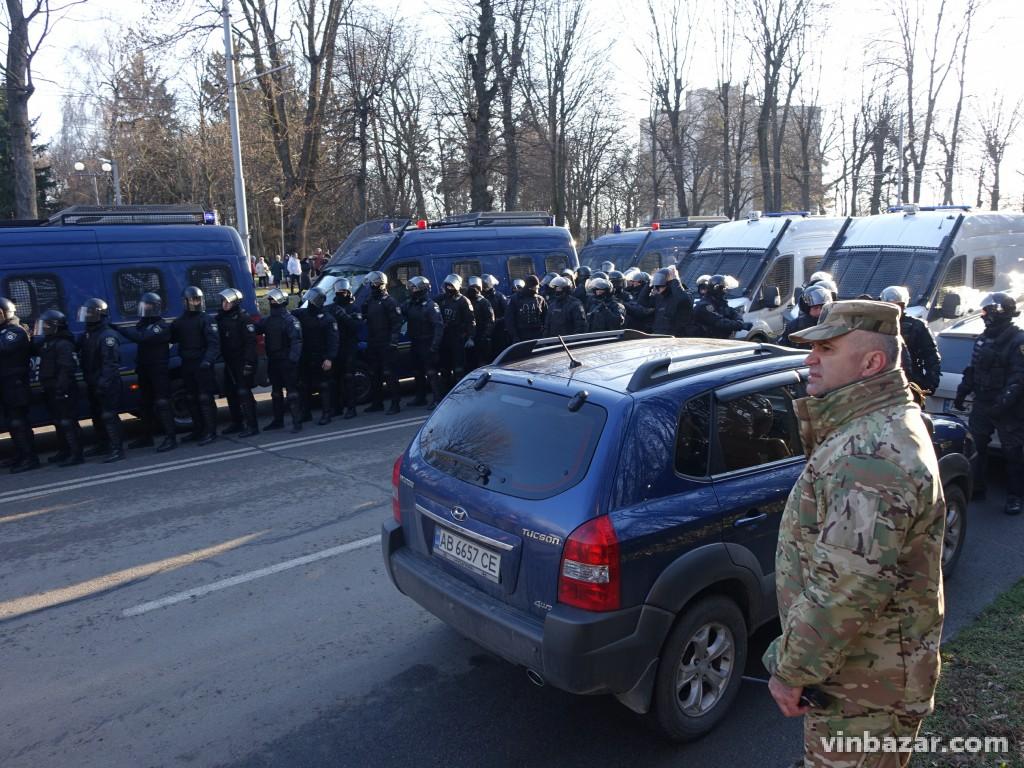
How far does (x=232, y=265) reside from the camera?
1102 centimetres

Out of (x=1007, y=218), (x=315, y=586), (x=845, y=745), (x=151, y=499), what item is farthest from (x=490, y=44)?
(x=845, y=745)

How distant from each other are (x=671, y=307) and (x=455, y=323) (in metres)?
3.15

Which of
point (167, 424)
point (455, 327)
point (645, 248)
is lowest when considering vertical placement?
point (167, 424)

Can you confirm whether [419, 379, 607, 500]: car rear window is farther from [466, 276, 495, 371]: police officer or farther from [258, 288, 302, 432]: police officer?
[466, 276, 495, 371]: police officer

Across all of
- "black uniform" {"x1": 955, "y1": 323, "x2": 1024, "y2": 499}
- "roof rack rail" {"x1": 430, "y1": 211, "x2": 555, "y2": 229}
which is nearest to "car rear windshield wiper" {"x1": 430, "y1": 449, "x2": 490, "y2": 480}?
"black uniform" {"x1": 955, "y1": 323, "x2": 1024, "y2": 499}

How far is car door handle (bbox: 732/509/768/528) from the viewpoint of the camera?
378 centimetres

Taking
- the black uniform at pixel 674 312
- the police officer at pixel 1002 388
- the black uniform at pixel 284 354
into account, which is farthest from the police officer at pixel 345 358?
the police officer at pixel 1002 388

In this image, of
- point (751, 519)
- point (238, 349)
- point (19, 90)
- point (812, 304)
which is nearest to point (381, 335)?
point (238, 349)

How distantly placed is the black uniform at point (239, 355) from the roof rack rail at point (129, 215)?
5.47 feet

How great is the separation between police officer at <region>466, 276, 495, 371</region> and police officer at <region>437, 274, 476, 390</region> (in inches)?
8.8

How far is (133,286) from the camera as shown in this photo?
10.1 m

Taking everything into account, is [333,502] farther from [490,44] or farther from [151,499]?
[490,44]

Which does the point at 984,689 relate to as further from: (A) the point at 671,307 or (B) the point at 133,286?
(B) the point at 133,286

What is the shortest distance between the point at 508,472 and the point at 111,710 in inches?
95.0
